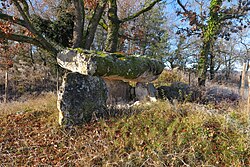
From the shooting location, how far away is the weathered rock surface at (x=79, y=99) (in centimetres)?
349

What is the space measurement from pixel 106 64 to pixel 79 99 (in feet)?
3.39

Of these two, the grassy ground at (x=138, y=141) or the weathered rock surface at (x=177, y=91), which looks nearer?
the grassy ground at (x=138, y=141)

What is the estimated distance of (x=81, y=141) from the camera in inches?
121

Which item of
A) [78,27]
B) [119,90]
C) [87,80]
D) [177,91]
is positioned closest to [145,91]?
[119,90]

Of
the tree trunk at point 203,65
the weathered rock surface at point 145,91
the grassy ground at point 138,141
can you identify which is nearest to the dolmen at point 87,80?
the grassy ground at point 138,141

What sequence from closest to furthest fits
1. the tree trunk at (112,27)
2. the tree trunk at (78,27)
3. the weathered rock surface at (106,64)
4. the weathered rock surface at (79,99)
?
the weathered rock surface at (79,99)
the weathered rock surface at (106,64)
the tree trunk at (78,27)
the tree trunk at (112,27)

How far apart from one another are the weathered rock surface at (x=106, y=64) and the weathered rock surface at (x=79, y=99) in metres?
0.25

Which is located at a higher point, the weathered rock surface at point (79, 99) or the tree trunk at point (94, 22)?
the tree trunk at point (94, 22)

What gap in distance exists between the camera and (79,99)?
363cm

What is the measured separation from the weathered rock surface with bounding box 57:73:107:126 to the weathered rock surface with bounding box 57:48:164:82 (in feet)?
0.82

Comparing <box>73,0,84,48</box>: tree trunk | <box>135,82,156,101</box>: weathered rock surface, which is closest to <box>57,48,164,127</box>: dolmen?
<box>135,82,156,101</box>: weathered rock surface

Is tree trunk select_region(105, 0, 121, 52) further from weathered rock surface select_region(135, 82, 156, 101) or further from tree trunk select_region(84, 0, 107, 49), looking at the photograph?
weathered rock surface select_region(135, 82, 156, 101)

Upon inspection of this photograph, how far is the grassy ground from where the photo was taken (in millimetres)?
2494

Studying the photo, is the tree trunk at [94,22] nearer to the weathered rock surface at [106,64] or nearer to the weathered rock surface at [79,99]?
the weathered rock surface at [106,64]
